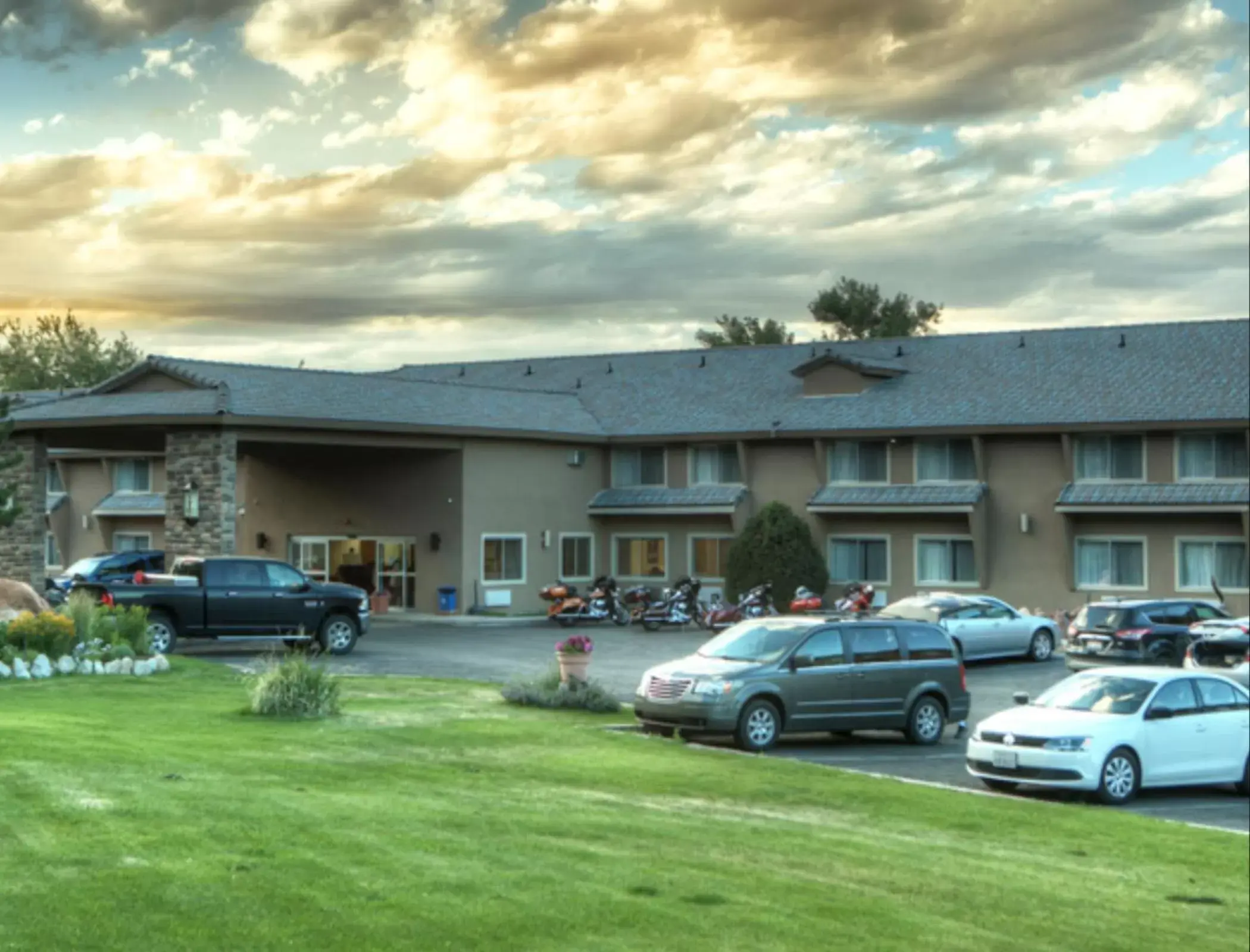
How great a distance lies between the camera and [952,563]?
146 ft

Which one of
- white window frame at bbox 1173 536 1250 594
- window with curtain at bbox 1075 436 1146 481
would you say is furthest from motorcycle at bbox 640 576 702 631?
white window frame at bbox 1173 536 1250 594

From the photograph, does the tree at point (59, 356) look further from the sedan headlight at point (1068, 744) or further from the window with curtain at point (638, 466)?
the sedan headlight at point (1068, 744)

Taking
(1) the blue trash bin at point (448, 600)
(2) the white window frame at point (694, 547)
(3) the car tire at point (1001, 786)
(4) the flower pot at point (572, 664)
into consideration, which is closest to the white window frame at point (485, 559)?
(1) the blue trash bin at point (448, 600)

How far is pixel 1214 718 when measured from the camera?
2034 centimetres

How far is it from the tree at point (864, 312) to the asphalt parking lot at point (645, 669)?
56630 mm

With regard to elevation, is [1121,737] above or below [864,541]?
below

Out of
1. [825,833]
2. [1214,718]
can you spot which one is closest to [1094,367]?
[1214,718]

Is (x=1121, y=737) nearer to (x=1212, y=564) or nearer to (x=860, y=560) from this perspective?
(x=1212, y=564)

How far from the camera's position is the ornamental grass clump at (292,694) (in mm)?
20172

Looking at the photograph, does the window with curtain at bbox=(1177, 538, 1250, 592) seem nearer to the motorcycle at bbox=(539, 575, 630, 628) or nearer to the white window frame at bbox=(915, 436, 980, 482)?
the white window frame at bbox=(915, 436, 980, 482)

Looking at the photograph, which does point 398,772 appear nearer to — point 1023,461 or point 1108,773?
point 1108,773

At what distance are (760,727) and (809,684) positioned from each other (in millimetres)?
1024

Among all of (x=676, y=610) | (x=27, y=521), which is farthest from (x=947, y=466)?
(x=27, y=521)

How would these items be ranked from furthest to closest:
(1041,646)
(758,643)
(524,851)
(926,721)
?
1. (1041,646)
2. (926,721)
3. (758,643)
4. (524,851)
